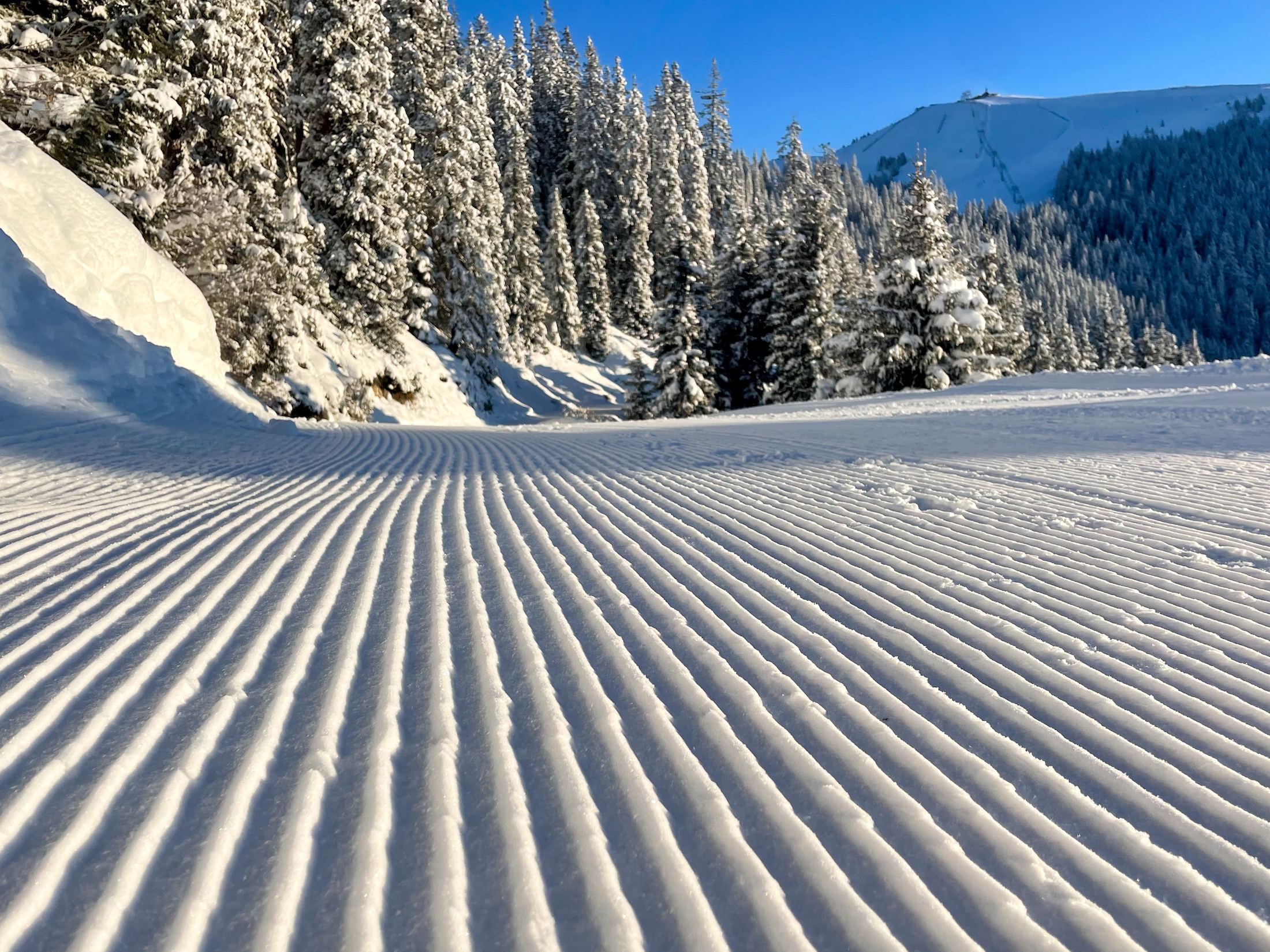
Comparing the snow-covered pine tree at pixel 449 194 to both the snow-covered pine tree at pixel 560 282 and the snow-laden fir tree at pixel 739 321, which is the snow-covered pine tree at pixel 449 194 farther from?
the snow-covered pine tree at pixel 560 282

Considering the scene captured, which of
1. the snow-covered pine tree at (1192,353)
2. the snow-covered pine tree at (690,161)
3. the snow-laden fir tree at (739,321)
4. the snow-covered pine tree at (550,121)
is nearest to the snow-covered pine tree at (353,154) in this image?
the snow-laden fir tree at (739,321)

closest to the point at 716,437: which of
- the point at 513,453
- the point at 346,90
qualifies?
the point at 513,453

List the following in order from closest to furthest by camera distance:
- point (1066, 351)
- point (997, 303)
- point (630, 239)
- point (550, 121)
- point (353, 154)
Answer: point (353, 154) → point (997, 303) → point (630, 239) → point (1066, 351) → point (550, 121)

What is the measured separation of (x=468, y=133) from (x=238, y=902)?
3547 centimetres

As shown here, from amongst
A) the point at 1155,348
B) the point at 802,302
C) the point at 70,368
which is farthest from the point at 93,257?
the point at 1155,348

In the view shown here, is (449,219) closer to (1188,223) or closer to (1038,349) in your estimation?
(1038,349)

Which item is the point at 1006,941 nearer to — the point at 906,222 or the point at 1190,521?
the point at 1190,521

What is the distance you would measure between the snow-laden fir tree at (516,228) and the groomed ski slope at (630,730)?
30.6m

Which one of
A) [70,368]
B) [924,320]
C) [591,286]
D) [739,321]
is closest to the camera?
[70,368]

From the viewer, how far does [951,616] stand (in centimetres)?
385

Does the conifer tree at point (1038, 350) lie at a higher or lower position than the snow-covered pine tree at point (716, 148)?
lower

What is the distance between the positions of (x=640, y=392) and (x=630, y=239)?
90.3 feet

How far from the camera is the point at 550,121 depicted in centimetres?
6034

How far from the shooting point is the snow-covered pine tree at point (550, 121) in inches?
2291
